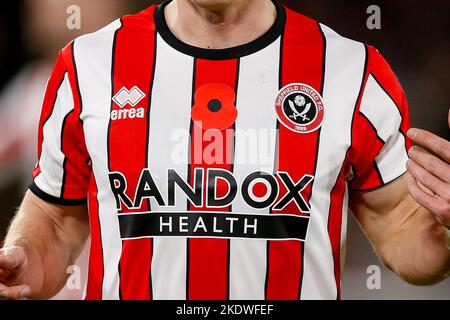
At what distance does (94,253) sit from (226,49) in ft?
1.39

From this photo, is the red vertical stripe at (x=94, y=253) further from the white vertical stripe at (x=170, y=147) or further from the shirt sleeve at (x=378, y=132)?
the shirt sleeve at (x=378, y=132)

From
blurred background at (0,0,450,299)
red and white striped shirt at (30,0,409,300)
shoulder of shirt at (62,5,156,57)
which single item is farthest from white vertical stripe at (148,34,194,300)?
blurred background at (0,0,450,299)

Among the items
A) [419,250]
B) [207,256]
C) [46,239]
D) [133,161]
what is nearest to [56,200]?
[46,239]

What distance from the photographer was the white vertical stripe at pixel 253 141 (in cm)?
125

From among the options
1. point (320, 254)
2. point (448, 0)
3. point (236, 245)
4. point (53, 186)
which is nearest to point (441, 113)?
point (448, 0)

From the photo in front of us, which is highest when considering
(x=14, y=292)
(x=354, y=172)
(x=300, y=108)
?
(x=300, y=108)

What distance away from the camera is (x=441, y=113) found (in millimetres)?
1585

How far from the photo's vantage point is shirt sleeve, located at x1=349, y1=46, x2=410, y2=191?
1286mm

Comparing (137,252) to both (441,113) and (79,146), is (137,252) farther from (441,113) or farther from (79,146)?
(441,113)

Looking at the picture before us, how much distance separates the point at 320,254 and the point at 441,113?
0.49 metres

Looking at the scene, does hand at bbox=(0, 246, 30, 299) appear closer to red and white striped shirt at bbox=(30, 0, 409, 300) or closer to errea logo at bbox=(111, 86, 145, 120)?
red and white striped shirt at bbox=(30, 0, 409, 300)

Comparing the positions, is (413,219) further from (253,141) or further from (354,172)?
(253,141)

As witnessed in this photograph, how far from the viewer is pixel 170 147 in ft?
4.18
